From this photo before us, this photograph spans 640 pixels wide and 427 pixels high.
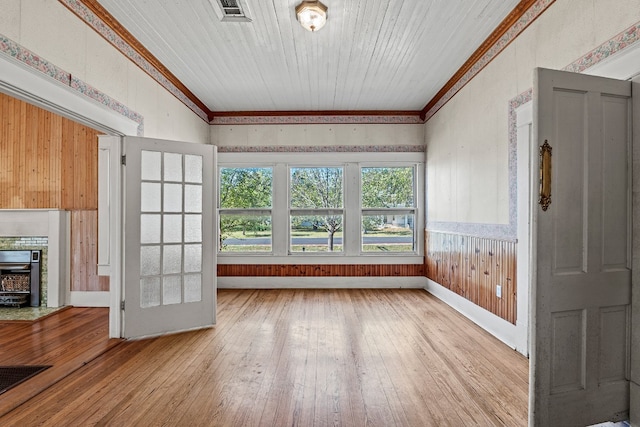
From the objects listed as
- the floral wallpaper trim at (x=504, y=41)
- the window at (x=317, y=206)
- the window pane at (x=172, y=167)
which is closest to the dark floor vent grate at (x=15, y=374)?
the window pane at (x=172, y=167)

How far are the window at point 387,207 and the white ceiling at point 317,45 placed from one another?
1.27 m

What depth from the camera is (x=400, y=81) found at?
15.1 feet

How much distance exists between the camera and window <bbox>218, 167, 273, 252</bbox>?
5.95m

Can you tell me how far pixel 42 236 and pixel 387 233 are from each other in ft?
16.4

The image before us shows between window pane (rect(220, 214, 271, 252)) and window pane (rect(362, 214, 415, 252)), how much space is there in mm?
1662

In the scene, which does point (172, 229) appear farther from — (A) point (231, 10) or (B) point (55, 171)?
(B) point (55, 171)

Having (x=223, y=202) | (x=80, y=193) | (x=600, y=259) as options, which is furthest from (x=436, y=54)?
(x=80, y=193)

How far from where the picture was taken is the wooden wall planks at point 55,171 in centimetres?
465

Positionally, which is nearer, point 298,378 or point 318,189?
point 298,378

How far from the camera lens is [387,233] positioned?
5.95m

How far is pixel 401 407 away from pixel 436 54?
3.45 metres

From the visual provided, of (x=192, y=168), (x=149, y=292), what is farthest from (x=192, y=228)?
(x=149, y=292)

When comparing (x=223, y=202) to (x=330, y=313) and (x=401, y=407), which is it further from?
(x=401, y=407)

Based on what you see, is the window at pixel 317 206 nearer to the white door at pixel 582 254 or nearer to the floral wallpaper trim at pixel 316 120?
the floral wallpaper trim at pixel 316 120
